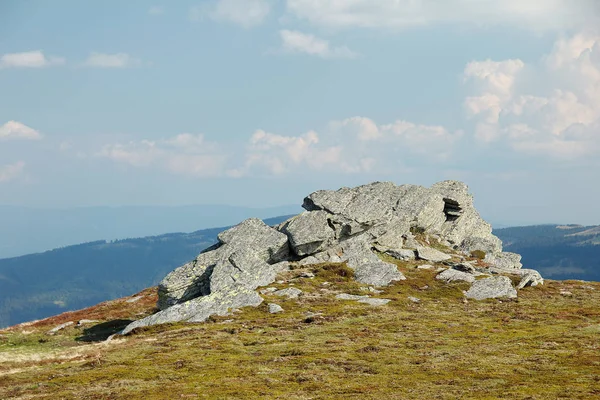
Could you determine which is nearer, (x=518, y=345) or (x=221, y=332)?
(x=518, y=345)

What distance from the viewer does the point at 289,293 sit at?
72375 millimetres

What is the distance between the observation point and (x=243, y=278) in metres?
74.9

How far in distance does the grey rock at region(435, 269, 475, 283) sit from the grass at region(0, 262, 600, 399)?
7.39ft

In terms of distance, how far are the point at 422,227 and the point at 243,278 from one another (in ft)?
148

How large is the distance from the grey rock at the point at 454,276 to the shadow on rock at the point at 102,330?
48165mm

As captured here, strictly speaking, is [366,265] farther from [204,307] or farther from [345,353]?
[345,353]

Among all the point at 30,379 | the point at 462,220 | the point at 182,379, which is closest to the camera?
the point at 182,379

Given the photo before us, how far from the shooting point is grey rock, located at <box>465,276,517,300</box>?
72.0 metres

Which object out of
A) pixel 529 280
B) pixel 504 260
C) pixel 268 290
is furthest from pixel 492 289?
pixel 504 260

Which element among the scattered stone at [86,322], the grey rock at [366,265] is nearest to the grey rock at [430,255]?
the grey rock at [366,265]

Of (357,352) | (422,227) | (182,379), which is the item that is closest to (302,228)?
(422,227)

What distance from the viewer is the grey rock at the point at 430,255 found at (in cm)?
8969

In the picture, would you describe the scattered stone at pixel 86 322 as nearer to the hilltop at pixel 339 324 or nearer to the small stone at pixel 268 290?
the hilltop at pixel 339 324

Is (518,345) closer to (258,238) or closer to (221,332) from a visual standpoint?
(221,332)
